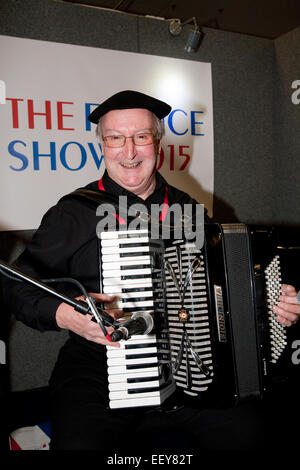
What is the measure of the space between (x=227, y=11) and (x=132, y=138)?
3.18m

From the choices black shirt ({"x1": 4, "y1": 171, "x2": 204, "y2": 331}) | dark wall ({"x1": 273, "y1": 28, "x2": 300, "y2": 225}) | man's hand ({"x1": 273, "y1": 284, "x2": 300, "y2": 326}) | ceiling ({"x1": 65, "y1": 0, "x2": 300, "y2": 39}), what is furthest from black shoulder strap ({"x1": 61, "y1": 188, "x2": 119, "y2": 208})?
ceiling ({"x1": 65, "y1": 0, "x2": 300, "y2": 39})

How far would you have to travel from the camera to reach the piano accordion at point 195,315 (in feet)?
3.38

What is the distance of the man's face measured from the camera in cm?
137

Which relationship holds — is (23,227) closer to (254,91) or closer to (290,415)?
(290,415)

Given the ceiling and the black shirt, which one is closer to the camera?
the black shirt

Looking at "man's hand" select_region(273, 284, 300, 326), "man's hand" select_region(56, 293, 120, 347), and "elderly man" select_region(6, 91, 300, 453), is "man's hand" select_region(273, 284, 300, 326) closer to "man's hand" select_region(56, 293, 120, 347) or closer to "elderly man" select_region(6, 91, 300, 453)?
"elderly man" select_region(6, 91, 300, 453)

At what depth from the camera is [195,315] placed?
104cm

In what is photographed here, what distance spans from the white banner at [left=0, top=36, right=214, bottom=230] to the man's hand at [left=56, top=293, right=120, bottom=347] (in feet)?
2.96

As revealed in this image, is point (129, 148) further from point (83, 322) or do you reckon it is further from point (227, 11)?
point (227, 11)

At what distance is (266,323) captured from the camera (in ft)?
3.58

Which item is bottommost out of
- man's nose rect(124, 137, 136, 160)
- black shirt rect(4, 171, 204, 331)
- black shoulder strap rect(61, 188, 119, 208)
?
black shirt rect(4, 171, 204, 331)

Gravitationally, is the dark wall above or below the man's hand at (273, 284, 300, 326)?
above
